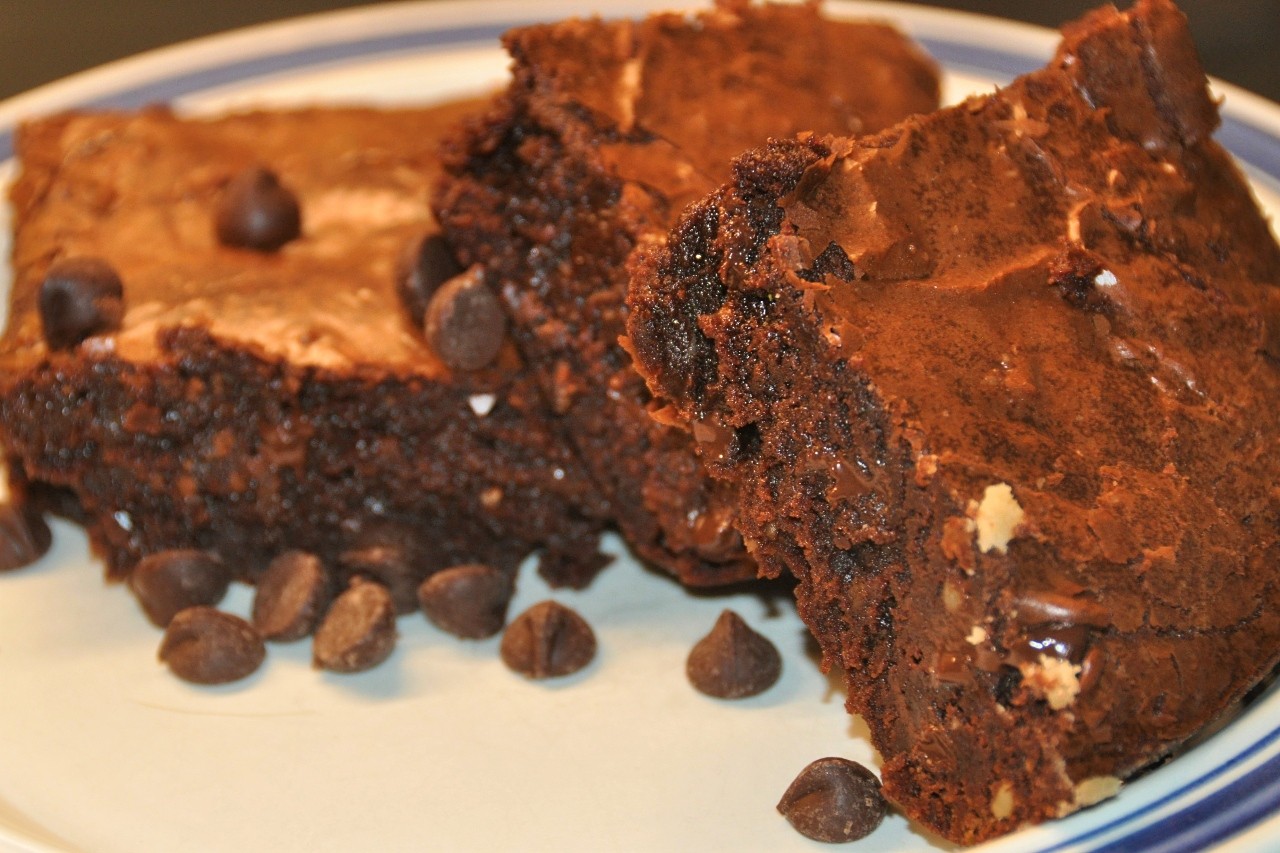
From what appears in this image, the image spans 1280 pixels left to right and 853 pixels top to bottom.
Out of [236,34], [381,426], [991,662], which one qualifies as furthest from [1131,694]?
[236,34]

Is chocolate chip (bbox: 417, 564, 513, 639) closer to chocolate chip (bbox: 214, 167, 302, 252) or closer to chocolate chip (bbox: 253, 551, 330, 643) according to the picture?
chocolate chip (bbox: 253, 551, 330, 643)

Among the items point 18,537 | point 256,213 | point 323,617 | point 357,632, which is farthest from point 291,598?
point 256,213

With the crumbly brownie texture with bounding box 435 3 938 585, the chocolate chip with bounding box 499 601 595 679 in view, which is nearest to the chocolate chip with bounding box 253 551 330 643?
the chocolate chip with bounding box 499 601 595 679

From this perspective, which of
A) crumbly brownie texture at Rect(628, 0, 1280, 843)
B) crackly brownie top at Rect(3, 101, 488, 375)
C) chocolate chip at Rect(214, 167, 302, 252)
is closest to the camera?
crumbly brownie texture at Rect(628, 0, 1280, 843)

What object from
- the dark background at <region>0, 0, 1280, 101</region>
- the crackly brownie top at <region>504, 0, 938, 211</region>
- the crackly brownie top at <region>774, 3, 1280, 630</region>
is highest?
the crackly brownie top at <region>774, 3, 1280, 630</region>

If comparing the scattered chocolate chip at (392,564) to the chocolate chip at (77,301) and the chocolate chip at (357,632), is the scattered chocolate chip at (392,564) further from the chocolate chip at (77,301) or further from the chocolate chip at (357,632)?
the chocolate chip at (77,301)

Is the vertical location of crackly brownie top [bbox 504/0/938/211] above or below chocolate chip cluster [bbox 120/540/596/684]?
above

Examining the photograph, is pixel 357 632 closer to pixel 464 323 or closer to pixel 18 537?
pixel 464 323
